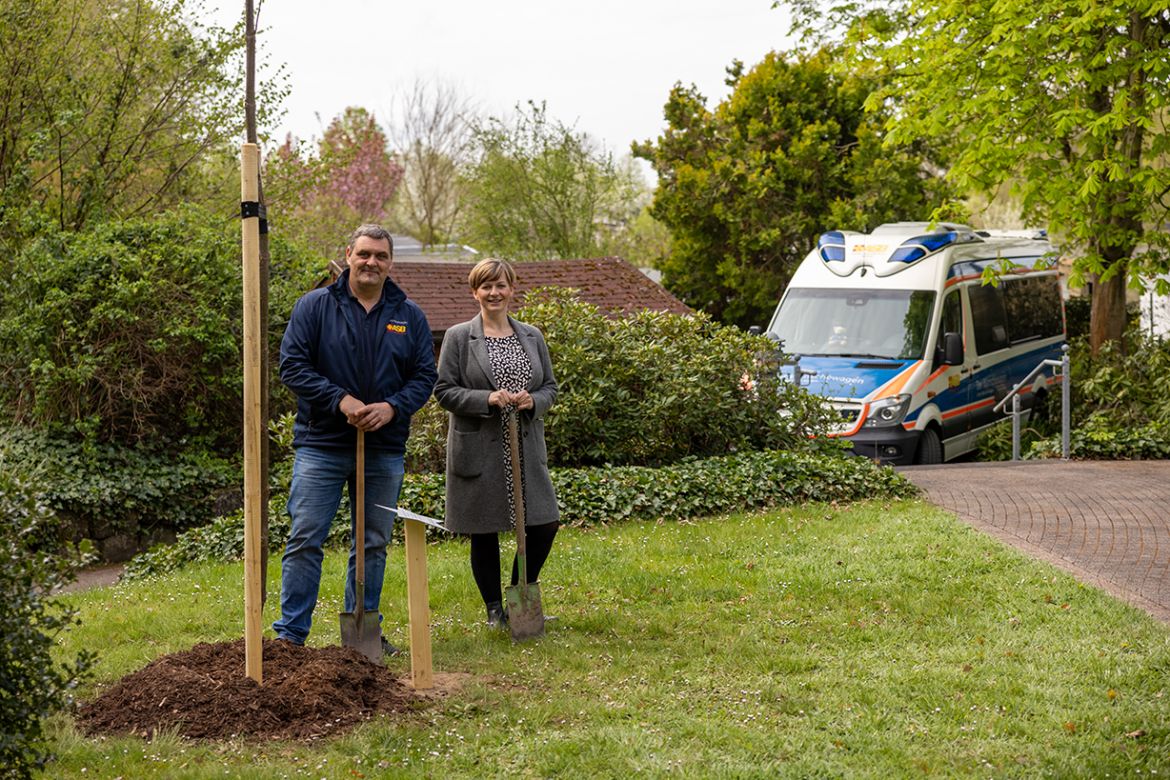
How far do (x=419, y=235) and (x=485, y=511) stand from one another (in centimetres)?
3764

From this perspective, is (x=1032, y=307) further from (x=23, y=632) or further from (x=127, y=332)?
(x=23, y=632)

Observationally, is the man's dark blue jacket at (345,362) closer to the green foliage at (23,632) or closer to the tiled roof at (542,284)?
the green foliage at (23,632)

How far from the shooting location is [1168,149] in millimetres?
14648

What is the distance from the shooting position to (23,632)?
13.8ft

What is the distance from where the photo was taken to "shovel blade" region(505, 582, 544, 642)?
21.3 ft

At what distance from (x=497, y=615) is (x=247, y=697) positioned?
6.20ft

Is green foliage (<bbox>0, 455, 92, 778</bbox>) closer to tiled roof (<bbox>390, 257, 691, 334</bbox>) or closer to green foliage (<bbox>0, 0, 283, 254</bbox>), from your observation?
green foliage (<bbox>0, 0, 283, 254</bbox>)

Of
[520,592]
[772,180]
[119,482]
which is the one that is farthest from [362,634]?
[772,180]

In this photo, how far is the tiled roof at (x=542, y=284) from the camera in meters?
19.0

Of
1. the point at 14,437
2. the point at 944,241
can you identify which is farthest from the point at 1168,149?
the point at 14,437

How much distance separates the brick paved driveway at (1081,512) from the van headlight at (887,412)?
749 mm

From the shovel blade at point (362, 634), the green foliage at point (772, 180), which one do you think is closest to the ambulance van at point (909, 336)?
the green foliage at point (772, 180)

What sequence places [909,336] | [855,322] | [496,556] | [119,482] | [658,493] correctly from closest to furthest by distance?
[496,556] → [658,493] → [119,482] → [909,336] → [855,322]

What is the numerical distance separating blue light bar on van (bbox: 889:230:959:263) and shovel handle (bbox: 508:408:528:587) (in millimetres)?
10131
